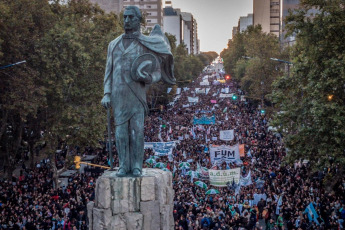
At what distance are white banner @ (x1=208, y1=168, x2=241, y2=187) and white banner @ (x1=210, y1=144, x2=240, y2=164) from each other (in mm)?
3829

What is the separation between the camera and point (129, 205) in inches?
331

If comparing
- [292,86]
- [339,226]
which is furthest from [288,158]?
[339,226]

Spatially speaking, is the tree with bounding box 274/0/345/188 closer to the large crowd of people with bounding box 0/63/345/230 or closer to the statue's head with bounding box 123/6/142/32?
the large crowd of people with bounding box 0/63/345/230

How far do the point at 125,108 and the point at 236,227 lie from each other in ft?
25.8

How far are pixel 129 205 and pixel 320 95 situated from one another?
12.6 m

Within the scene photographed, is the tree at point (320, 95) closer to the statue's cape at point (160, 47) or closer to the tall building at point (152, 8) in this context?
the statue's cape at point (160, 47)

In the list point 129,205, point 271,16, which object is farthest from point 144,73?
point 271,16

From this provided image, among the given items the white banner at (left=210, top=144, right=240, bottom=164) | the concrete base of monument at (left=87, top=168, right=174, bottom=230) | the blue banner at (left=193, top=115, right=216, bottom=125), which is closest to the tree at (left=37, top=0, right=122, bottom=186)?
the white banner at (left=210, top=144, right=240, bottom=164)

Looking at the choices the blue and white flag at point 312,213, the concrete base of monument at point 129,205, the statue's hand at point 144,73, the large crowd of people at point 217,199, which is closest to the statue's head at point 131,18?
the statue's hand at point 144,73

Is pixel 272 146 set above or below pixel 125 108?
below

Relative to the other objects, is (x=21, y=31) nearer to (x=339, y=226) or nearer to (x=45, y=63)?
(x=45, y=63)

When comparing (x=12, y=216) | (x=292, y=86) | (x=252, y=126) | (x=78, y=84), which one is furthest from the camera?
(x=252, y=126)

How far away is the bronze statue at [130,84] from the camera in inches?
352

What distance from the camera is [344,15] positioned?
18.6 m
